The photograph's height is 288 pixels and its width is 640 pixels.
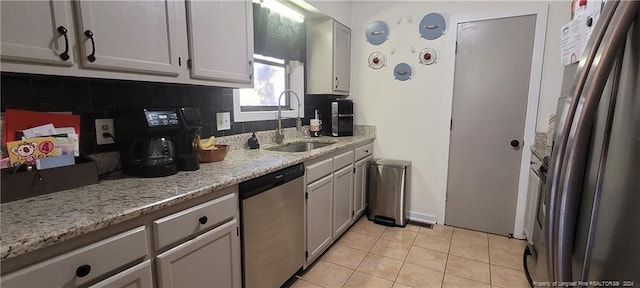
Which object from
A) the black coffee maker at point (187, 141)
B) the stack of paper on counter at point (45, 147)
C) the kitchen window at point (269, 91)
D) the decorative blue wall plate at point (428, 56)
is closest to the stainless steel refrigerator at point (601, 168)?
the black coffee maker at point (187, 141)

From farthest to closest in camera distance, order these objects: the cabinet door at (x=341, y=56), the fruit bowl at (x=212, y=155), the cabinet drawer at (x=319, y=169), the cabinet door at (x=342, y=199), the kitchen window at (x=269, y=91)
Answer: the cabinet door at (x=341, y=56)
the cabinet door at (x=342, y=199)
the kitchen window at (x=269, y=91)
the cabinet drawer at (x=319, y=169)
the fruit bowl at (x=212, y=155)

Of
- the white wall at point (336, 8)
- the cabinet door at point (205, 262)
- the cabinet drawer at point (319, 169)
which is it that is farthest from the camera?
the white wall at point (336, 8)

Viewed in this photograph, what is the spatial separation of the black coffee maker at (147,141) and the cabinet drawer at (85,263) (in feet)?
1.41

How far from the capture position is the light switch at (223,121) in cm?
202

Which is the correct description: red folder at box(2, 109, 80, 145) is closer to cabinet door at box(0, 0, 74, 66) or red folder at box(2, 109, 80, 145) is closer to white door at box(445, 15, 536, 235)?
cabinet door at box(0, 0, 74, 66)

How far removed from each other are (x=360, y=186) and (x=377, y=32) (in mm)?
1642

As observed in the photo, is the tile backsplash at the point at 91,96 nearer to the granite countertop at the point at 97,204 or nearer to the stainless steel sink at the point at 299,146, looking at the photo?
the granite countertop at the point at 97,204

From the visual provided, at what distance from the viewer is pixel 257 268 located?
156cm

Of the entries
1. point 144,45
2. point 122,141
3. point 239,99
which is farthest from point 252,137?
point 144,45

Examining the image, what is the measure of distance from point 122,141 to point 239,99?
927mm

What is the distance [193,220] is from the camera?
1171 mm

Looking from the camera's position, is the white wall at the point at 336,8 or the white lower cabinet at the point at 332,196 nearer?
the white lower cabinet at the point at 332,196

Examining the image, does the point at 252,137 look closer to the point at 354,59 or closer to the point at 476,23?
the point at 354,59

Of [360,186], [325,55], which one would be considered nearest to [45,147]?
[325,55]
